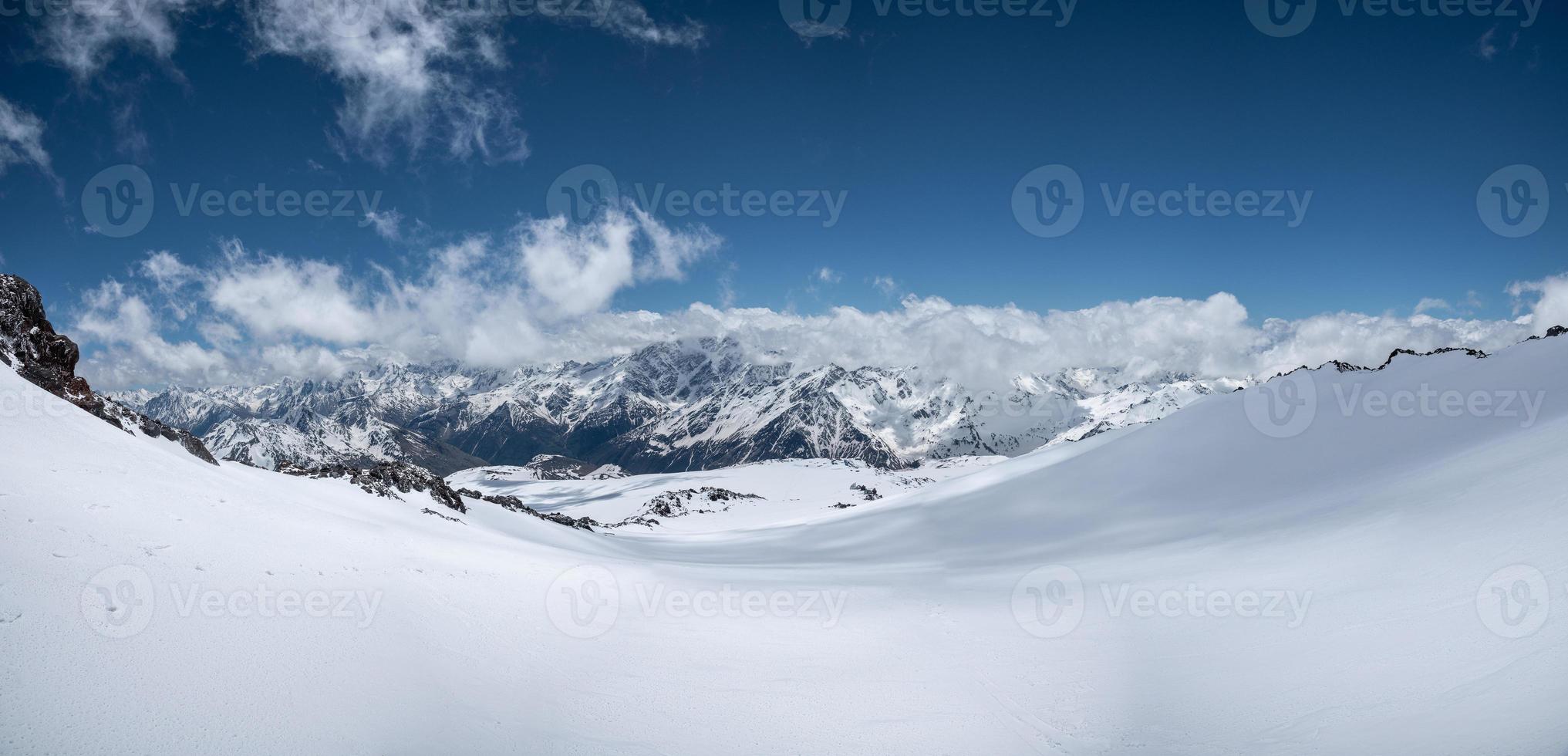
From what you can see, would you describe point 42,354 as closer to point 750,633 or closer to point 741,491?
point 750,633

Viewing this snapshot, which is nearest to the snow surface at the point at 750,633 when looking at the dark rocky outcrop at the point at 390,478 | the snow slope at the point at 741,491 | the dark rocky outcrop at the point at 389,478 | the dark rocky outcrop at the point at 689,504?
the dark rocky outcrop at the point at 389,478

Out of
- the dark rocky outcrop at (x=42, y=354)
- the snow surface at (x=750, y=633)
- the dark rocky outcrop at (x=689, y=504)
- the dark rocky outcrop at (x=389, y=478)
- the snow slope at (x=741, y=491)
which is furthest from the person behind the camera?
the dark rocky outcrop at (x=689, y=504)

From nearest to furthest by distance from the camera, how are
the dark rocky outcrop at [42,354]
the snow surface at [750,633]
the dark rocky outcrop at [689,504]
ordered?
the snow surface at [750,633] → the dark rocky outcrop at [42,354] → the dark rocky outcrop at [689,504]

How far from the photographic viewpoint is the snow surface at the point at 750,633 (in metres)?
7.04

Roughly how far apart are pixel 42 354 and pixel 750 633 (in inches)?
937

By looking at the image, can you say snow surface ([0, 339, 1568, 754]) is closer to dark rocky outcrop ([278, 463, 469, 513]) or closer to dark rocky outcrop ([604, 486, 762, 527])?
dark rocky outcrop ([278, 463, 469, 513])

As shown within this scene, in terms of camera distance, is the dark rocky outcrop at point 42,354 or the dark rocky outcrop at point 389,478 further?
the dark rocky outcrop at point 389,478

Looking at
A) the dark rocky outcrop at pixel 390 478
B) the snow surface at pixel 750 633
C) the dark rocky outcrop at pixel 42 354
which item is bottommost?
the snow surface at pixel 750 633

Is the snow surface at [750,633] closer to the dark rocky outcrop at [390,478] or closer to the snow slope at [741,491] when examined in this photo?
the dark rocky outcrop at [390,478]

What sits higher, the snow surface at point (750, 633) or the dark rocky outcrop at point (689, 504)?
the dark rocky outcrop at point (689, 504)

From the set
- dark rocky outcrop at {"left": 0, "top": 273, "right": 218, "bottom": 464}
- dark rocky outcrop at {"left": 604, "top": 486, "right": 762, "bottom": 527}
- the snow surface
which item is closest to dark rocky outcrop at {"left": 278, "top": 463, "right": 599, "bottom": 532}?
the snow surface

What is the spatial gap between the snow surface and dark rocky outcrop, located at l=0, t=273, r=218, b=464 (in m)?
4.21

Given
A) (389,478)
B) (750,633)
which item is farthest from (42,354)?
(750,633)

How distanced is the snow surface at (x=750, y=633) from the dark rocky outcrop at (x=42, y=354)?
13.8 feet
